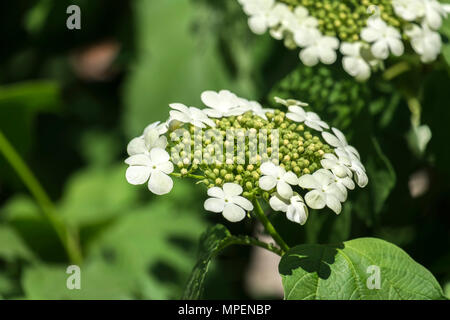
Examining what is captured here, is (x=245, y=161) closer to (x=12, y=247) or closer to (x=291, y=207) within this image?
(x=291, y=207)

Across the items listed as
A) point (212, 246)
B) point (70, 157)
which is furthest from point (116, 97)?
point (212, 246)

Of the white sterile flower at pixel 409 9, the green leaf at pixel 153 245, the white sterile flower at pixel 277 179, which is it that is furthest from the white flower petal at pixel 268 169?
the green leaf at pixel 153 245

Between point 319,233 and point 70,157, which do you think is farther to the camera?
point 70,157

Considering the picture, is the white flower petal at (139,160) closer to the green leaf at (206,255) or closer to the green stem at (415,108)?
the green leaf at (206,255)
